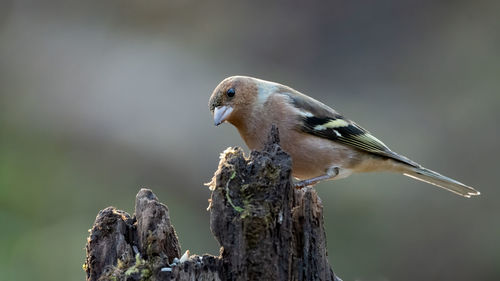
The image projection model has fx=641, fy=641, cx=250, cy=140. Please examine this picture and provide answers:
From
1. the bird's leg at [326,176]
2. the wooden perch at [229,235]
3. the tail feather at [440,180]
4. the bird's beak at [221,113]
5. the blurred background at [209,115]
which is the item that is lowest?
the wooden perch at [229,235]

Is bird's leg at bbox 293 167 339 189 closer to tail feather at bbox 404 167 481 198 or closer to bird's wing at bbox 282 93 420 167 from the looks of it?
bird's wing at bbox 282 93 420 167

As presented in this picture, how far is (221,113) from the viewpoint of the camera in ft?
18.8

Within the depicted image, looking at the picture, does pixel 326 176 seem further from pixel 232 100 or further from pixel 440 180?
pixel 440 180

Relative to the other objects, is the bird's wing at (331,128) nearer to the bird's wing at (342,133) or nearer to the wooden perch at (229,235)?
the bird's wing at (342,133)

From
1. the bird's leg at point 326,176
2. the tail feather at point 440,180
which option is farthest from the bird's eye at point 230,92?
the tail feather at point 440,180

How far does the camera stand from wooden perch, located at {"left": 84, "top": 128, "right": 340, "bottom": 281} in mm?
3424

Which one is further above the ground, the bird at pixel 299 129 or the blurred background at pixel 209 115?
the blurred background at pixel 209 115

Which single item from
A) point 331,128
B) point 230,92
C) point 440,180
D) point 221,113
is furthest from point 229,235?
point 440,180

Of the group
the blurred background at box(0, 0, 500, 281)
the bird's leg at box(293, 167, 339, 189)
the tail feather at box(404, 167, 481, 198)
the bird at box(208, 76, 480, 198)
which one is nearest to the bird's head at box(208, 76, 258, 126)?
the bird at box(208, 76, 480, 198)

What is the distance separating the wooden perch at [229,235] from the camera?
3.42 meters

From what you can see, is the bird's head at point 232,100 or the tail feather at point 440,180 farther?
the tail feather at point 440,180

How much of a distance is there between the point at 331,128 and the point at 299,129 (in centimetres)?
50

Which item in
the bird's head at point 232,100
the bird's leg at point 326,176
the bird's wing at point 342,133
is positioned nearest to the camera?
the bird's leg at point 326,176

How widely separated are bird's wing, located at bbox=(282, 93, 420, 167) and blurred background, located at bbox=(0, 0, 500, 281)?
3.98 metres
